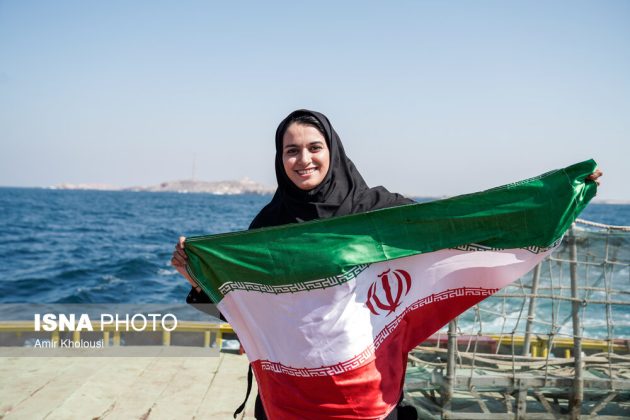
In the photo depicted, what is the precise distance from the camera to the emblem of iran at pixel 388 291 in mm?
2443

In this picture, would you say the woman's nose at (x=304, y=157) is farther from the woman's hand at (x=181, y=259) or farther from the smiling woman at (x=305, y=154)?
the woman's hand at (x=181, y=259)

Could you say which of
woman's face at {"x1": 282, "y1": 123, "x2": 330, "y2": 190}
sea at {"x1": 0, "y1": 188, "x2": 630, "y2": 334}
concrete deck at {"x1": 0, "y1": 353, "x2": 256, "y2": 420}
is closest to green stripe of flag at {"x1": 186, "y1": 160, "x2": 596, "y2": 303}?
woman's face at {"x1": 282, "y1": 123, "x2": 330, "y2": 190}

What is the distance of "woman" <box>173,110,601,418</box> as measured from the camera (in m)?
2.42

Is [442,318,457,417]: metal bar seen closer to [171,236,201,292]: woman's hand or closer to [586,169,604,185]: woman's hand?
[586,169,604,185]: woman's hand

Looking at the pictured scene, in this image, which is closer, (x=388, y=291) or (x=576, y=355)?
(x=388, y=291)

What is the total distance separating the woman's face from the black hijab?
0.05 meters

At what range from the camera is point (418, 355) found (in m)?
5.84

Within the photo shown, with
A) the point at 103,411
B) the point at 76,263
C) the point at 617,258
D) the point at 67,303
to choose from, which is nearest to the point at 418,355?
the point at 617,258

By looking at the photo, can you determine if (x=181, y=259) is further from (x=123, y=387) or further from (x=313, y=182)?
(x=123, y=387)

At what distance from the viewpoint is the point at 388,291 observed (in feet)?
8.17

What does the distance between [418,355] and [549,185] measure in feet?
11.8

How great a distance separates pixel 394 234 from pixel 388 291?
0.26 m

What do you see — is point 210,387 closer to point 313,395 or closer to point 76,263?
point 313,395

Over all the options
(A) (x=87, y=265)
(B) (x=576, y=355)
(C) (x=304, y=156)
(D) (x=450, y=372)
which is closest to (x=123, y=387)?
(D) (x=450, y=372)
